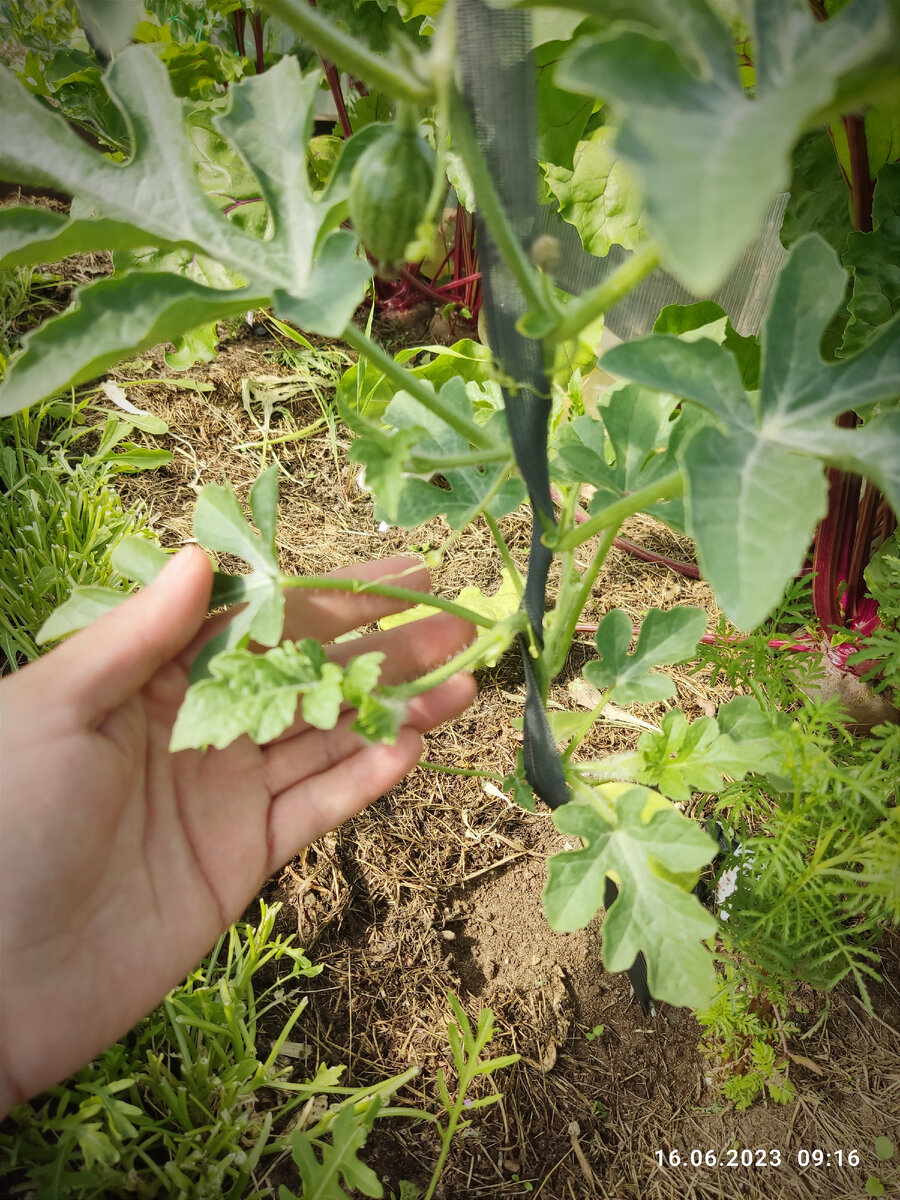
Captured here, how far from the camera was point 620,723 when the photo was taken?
164 cm

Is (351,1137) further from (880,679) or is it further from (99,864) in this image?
(880,679)

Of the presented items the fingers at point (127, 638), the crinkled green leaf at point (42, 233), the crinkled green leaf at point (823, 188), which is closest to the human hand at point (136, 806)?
the fingers at point (127, 638)

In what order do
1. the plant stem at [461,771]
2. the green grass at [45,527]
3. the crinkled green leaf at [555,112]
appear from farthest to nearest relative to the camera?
1. the green grass at [45,527]
2. the crinkled green leaf at [555,112]
3. the plant stem at [461,771]

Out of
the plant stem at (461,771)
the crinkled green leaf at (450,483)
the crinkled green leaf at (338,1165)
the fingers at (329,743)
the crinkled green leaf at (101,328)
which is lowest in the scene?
the crinkled green leaf at (338,1165)

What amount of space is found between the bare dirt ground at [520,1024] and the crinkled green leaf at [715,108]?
47.1 inches

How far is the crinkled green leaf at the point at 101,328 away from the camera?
59 cm

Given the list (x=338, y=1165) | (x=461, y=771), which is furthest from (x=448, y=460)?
(x=338, y=1165)

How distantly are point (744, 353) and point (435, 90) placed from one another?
1.23 m

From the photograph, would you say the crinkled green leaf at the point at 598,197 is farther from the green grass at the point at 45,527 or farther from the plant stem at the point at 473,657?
the green grass at the point at 45,527

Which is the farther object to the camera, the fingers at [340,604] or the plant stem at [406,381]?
the fingers at [340,604]

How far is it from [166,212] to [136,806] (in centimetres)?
65

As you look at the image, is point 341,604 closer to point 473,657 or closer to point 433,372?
point 473,657

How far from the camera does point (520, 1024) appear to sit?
127 cm
